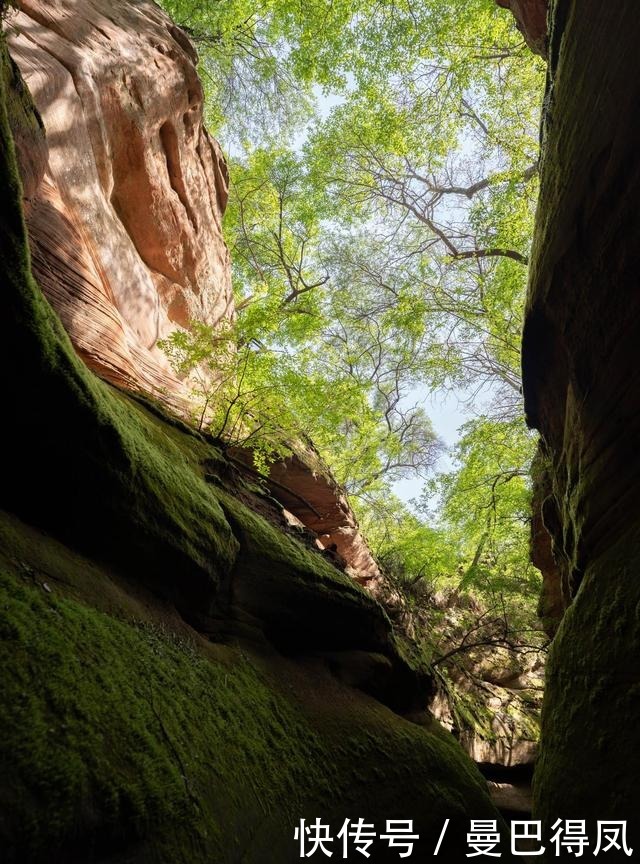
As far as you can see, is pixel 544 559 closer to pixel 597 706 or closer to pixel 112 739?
pixel 597 706

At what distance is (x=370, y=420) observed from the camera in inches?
584

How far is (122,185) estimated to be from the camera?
27.9 feet

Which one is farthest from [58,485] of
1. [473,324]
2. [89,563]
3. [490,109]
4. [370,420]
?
[490,109]

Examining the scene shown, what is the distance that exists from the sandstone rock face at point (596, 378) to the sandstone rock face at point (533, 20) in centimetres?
384

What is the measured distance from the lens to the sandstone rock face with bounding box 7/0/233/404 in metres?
5.42

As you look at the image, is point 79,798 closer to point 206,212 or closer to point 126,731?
point 126,731

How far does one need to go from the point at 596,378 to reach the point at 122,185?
8718mm

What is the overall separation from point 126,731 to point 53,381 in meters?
1.87

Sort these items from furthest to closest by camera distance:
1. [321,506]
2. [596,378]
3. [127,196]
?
1. [321,506]
2. [127,196]
3. [596,378]

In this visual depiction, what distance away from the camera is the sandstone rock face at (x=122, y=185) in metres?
5.42

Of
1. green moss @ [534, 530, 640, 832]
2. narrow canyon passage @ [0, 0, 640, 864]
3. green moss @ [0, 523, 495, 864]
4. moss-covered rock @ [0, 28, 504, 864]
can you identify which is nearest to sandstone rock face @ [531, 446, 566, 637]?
narrow canyon passage @ [0, 0, 640, 864]

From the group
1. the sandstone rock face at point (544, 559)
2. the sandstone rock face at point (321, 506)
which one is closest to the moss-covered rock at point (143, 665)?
the sandstone rock face at point (321, 506)

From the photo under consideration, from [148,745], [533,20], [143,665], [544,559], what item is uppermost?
[533,20]

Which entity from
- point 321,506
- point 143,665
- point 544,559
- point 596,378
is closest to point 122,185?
point 321,506
